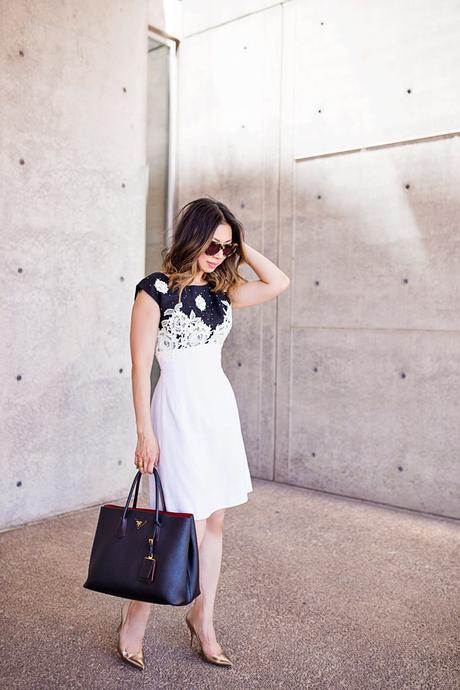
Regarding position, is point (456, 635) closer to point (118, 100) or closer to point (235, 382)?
point (235, 382)

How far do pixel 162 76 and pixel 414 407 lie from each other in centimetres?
361

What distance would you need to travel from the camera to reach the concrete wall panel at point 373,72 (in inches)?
174

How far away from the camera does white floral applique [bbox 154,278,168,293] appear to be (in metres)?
2.28

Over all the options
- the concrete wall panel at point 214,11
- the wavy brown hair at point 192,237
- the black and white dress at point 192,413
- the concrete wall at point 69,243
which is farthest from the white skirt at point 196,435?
the concrete wall panel at point 214,11

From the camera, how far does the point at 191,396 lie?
2.28m

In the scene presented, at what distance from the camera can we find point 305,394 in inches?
202

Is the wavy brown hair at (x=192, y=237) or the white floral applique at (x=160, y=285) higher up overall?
the wavy brown hair at (x=192, y=237)

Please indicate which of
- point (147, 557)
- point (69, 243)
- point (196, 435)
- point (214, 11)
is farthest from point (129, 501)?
point (214, 11)

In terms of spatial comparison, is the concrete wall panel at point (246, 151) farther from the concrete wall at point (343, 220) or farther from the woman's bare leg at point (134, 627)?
the woman's bare leg at point (134, 627)

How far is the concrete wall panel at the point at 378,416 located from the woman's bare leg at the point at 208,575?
247 cm

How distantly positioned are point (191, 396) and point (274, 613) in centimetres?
119

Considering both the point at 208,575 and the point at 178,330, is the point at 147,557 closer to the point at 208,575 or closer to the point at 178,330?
the point at 208,575

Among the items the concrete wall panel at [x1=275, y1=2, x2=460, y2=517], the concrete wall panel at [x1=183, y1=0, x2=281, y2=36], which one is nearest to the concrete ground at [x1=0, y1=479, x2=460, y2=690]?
the concrete wall panel at [x1=275, y1=2, x2=460, y2=517]

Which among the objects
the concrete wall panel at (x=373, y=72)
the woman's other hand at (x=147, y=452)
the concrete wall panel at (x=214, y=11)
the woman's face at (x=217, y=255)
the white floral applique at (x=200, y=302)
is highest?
the concrete wall panel at (x=214, y=11)
